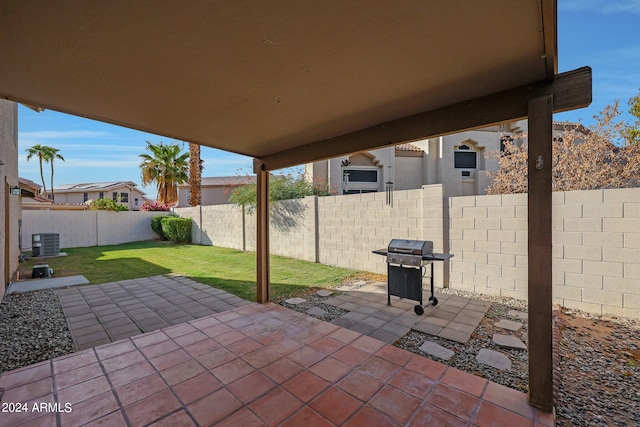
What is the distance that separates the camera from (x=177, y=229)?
1428cm

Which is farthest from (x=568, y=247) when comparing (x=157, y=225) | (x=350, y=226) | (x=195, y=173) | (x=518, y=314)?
(x=157, y=225)

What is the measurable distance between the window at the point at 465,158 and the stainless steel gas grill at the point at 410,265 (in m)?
11.4

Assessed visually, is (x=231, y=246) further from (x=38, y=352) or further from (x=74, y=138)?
(x=74, y=138)

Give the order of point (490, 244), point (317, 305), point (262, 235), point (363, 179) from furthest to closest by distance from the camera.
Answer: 1. point (363, 179)
2. point (490, 244)
3. point (262, 235)
4. point (317, 305)

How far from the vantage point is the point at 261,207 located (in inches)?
193

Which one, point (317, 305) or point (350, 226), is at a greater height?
point (350, 226)

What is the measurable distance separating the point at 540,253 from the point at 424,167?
1271 centimetres

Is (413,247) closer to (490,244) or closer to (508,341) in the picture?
(508,341)

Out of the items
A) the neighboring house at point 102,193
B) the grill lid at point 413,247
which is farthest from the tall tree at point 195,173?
the neighboring house at point 102,193

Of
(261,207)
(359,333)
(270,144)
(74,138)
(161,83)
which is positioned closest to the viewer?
(161,83)

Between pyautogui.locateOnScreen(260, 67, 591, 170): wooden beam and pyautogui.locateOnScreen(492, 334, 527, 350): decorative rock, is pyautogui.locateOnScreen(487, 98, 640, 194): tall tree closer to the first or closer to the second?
pyautogui.locateOnScreen(492, 334, 527, 350): decorative rock

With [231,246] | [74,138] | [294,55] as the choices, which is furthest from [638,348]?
[74,138]

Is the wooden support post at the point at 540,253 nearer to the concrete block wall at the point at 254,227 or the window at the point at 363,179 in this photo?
the concrete block wall at the point at 254,227

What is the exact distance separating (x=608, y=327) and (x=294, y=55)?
508cm
